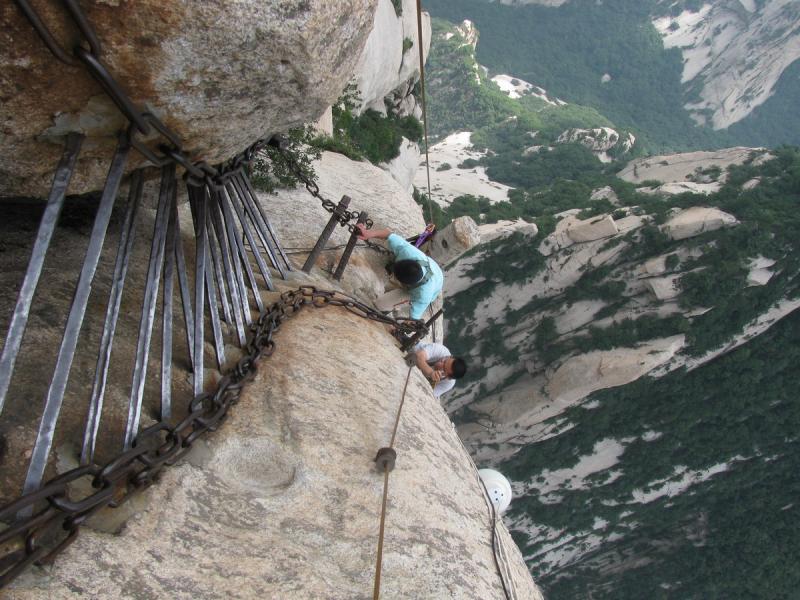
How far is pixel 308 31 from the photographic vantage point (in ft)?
7.41

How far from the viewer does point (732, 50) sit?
289 feet

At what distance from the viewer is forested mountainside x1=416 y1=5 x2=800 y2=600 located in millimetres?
25656

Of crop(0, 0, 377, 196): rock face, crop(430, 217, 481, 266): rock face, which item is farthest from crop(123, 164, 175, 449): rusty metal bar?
crop(430, 217, 481, 266): rock face

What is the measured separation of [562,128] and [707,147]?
1406 inches

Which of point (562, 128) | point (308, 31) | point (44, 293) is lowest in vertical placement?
point (44, 293)

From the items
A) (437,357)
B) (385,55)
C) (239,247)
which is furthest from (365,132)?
(239,247)

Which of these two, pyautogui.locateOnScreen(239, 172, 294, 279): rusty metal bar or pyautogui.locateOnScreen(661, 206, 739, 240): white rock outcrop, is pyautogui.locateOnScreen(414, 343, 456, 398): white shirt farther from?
pyautogui.locateOnScreen(661, 206, 739, 240): white rock outcrop

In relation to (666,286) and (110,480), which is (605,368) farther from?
(110,480)

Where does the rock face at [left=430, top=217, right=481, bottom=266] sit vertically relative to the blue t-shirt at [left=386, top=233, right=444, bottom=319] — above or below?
above

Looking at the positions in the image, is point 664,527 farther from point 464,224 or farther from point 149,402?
point 149,402

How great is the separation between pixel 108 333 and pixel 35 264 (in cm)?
50

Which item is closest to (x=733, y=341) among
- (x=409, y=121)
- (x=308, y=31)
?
(x=409, y=121)

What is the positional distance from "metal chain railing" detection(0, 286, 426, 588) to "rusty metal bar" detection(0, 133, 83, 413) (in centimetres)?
39

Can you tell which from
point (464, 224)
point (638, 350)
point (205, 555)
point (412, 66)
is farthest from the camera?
point (638, 350)
